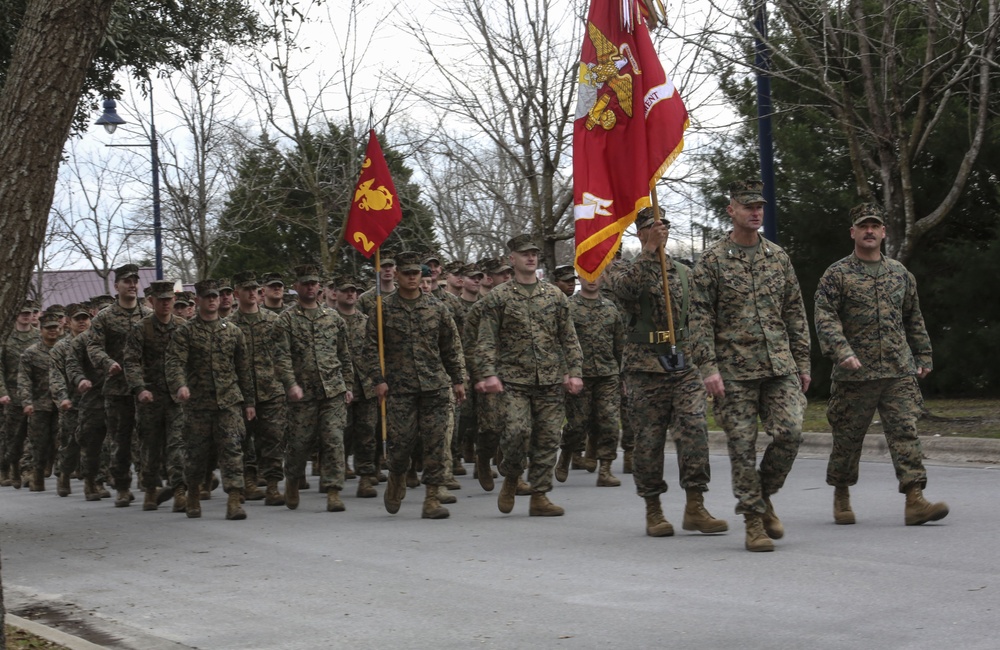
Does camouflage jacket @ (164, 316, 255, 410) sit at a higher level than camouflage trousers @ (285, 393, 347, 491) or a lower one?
higher

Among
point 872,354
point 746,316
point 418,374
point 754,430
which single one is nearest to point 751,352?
point 746,316

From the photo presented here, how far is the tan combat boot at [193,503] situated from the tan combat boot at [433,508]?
236 cm

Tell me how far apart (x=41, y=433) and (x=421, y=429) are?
745cm

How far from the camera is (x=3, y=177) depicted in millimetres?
6398

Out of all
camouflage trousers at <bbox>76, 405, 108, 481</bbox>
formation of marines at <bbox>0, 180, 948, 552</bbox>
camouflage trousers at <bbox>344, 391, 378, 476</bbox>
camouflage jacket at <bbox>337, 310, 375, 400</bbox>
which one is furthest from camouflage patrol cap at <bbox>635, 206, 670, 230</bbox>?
camouflage trousers at <bbox>76, 405, 108, 481</bbox>

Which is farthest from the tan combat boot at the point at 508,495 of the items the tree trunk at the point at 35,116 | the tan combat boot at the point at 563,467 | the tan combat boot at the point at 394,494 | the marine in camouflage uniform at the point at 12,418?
the marine in camouflage uniform at the point at 12,418

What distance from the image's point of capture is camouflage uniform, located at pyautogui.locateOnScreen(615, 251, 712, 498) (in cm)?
940

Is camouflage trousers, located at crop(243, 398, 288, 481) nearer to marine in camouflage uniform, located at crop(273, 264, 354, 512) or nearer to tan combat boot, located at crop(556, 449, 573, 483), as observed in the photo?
marine in camouflage uniform, located at crop(273, 264, 354, 512)

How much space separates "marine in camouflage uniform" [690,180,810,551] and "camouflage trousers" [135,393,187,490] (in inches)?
243

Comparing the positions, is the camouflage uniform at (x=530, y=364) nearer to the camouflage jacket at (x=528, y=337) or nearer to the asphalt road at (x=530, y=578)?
the camouflage jacket at (x=528, y=337)

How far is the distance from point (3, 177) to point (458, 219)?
114 ft

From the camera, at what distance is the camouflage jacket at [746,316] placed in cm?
875

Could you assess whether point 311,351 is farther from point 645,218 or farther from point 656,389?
point 656,389

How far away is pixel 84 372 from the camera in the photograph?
1478 centimetres
